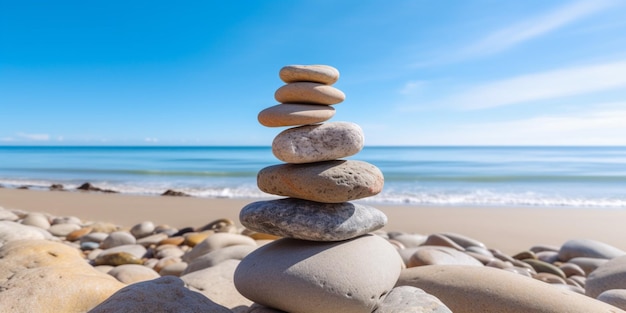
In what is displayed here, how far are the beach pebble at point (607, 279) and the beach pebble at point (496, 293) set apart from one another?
1.10 meters

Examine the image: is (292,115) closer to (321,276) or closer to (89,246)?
(321,276)

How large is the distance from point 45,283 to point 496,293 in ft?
10.6

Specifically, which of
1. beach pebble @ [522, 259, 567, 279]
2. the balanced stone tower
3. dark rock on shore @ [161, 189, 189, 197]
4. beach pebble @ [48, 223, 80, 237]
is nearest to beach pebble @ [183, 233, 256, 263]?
the balanced stone tower

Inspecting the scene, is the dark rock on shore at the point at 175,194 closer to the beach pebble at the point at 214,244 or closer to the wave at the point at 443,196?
the wave at the point at 443,196

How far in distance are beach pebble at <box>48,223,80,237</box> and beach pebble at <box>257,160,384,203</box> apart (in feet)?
20.9

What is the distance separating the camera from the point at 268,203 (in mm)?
2777

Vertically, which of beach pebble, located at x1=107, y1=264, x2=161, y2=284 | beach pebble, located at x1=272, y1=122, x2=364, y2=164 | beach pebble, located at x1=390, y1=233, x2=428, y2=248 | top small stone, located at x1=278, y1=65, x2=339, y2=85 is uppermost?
top small stone, located at x1=278, y1=65, x2=339, y2=85

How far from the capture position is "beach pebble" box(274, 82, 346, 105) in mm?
2850

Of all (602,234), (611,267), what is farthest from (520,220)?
(611,267)

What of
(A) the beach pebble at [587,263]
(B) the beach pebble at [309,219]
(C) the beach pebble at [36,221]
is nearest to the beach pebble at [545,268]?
(A) the beach pebble at [587,263]

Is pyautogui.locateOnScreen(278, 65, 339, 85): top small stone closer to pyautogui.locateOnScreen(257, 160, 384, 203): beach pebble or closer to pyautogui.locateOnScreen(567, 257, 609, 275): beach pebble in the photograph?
pyautogui.locateOnScreen(257, 160, 384, 203): beach pebble

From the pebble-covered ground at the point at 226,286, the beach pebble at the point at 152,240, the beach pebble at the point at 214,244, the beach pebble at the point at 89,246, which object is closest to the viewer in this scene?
the pebble-covered ground at the point at 226,286

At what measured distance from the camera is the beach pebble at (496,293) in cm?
253

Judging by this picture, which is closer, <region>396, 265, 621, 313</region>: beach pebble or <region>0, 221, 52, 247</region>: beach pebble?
<region>396, 265, 621, 313</region>: beach pebble
